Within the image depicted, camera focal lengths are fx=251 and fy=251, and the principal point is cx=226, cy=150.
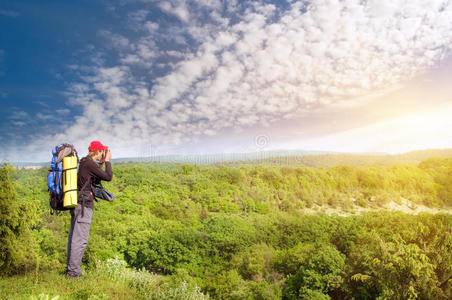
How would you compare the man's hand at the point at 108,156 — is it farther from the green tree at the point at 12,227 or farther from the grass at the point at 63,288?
the green tree at the point at 12,227

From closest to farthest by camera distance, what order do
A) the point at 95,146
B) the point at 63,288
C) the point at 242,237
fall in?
the point at 63,288
the point at 95,146
the point at 242,237

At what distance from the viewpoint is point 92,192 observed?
18.8 feet

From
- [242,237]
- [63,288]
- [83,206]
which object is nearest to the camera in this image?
[63,288]

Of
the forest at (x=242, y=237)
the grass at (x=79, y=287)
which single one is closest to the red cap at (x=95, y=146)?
the forest at (x=242, y=237)

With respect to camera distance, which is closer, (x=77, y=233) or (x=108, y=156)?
(x=77, y=233)

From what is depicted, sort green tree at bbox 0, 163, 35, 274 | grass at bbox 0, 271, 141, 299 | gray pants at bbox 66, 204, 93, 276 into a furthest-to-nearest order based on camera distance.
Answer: green tree at bbox 0, 163, 35, 274
gray pants at bbox 66, 204, 93, 276
grass at bbox 0, 271, 141, 299

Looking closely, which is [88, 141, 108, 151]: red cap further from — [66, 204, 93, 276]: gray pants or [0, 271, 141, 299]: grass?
[0, 271, 141, 299]: grass

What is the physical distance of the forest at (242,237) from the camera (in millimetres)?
8562

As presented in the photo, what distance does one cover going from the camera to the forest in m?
8.56

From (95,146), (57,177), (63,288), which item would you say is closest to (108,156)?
(95,146)

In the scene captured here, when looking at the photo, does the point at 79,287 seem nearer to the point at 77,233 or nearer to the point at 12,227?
the point at 77,233

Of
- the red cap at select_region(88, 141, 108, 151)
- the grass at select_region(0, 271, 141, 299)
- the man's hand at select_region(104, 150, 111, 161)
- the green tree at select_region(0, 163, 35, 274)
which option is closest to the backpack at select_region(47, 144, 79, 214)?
the red cap at select_region(88, 141, 108, 151)

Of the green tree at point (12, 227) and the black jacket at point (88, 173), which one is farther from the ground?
the black jacket at point (88, 173)

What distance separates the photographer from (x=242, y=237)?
43.5m
